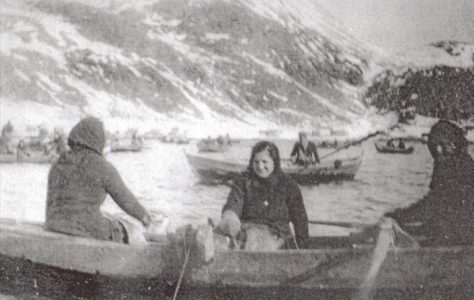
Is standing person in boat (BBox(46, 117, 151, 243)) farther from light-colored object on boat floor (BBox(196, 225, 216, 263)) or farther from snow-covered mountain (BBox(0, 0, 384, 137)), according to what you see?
snow-covered mountain (BBox(0, 0, 384, 137))

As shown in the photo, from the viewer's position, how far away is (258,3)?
10.2ft

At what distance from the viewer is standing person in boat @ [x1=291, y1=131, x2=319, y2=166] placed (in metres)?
3.11

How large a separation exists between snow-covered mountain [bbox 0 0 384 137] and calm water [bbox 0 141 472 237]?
0.75ft

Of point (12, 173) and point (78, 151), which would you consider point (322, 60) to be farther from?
point (12, 173)

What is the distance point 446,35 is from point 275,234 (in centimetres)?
153

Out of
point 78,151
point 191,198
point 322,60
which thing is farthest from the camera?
point 191,198

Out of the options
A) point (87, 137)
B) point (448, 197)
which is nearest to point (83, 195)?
point (87, 137)

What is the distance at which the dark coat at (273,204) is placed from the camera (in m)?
2.10

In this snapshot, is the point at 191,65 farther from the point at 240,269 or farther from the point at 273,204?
the point at 240,269

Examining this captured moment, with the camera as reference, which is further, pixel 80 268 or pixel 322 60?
pixel 322 60

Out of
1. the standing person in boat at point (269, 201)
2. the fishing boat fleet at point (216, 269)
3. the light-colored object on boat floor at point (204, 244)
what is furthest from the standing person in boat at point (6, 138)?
the light-colored object on boat floor at point (204, 244)

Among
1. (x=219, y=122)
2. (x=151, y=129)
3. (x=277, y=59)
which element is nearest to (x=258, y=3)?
(x=277, y=59)

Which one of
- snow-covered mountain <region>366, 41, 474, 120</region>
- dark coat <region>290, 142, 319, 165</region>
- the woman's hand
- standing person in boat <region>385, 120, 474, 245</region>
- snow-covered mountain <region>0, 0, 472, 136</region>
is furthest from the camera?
dark coat <region>290, 142, 319, 165</region>

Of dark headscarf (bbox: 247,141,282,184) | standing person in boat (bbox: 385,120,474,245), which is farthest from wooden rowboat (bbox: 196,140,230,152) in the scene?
standing person in boat (bbox: 385,120,474,245)
